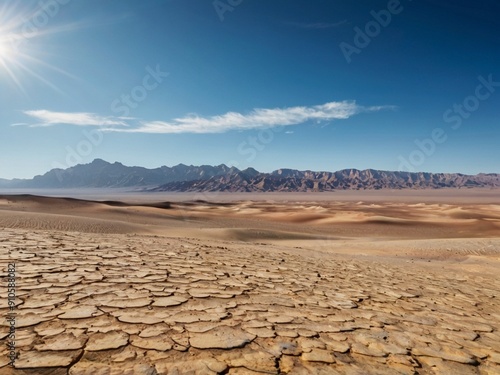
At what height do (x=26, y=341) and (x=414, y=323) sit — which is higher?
(x=26, y=341)

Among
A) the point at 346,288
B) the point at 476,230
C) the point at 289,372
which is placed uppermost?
the point at 289,372

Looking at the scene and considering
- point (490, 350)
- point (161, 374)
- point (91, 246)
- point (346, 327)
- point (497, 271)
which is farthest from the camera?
point (497, 271)

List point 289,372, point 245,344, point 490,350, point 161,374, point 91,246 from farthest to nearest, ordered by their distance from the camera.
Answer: point 91,246
point 490,350
point 245,344
point 289,372
point 161,374

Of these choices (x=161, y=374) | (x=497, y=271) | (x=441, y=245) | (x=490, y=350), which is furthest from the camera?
(x=441, y=245)

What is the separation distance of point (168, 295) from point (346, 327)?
2.01m

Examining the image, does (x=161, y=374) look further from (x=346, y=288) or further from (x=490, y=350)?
(x=346, y=288)

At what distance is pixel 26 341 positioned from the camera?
7.48 feet

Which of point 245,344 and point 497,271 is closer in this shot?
point 245,344

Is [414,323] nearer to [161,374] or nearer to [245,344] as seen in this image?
[245,344]

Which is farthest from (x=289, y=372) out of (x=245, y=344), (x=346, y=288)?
(x=346, y=288)

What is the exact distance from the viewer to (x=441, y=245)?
16672 millimetres

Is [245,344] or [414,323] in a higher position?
[245,344]

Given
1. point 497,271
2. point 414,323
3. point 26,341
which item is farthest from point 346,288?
point 497,271

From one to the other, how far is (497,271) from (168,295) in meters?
9.79
